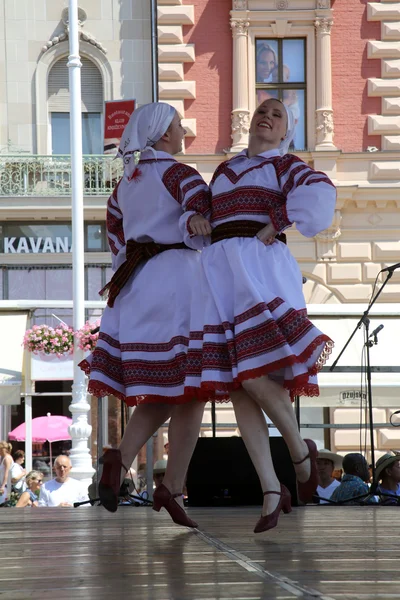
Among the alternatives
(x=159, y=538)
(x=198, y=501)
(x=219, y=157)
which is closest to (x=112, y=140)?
(x=219, y=157)

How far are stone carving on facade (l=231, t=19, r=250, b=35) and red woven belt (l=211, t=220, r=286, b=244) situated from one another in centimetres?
1400

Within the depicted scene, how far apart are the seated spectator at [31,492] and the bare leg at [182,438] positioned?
636 centimetres

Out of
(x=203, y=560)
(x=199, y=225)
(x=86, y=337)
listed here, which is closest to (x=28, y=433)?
(x=86, y=337)

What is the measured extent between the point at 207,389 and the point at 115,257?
103 cm

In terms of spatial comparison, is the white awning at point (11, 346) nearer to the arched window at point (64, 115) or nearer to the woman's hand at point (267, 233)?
the arched window at point (64, 115)

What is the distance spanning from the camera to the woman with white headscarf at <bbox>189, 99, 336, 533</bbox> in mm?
3807

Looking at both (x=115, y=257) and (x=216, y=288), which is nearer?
(x=216, y=288)

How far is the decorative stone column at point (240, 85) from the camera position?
17.4 metres

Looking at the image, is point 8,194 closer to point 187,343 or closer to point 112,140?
point 112,140

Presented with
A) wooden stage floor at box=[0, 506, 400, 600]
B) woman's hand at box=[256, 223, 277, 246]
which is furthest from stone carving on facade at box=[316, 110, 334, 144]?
woman's hand at box=[256, 223, 277, 246]

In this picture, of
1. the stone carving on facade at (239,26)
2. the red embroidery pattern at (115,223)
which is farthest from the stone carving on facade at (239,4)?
the red embroidery pattern at (115,223)

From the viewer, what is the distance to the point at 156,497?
4094 millimetres

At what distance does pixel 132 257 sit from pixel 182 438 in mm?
748

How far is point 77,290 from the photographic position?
13.4m
